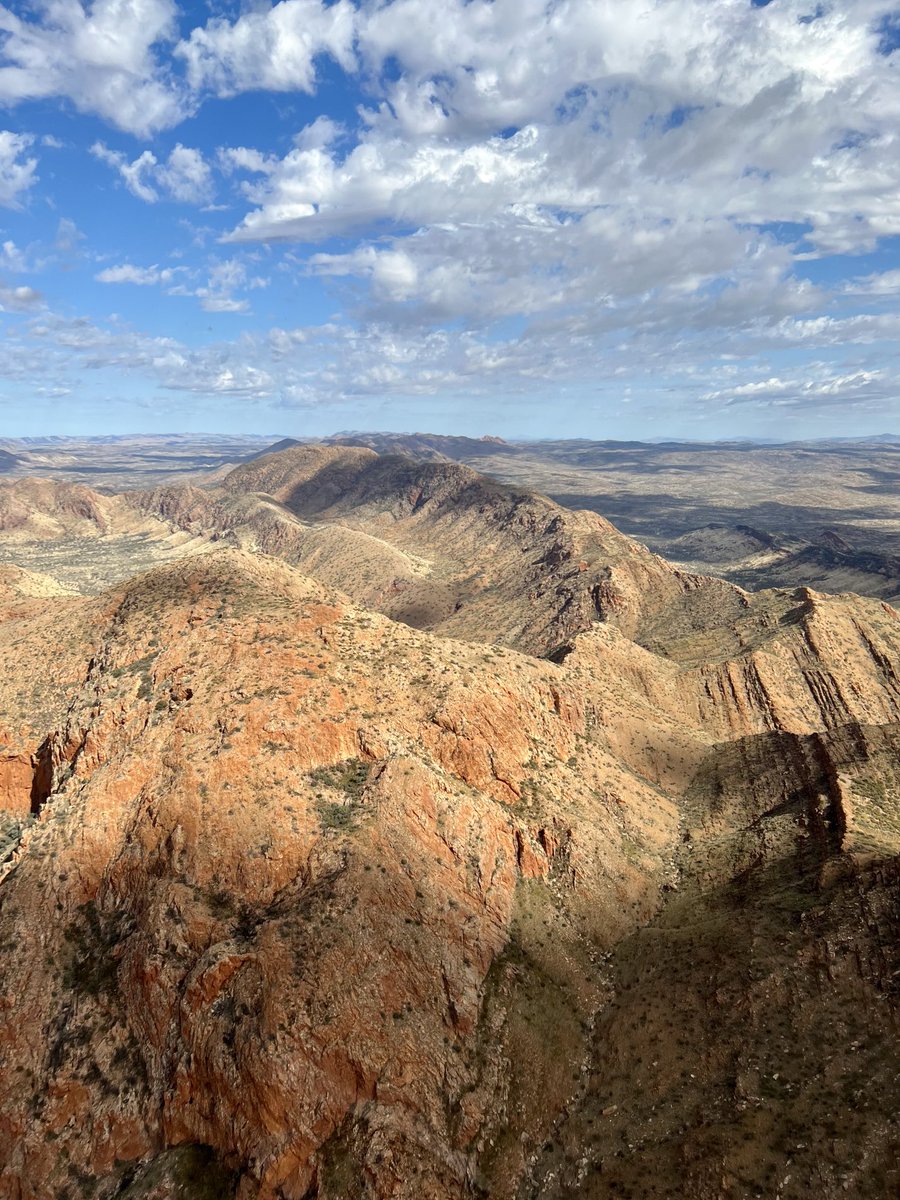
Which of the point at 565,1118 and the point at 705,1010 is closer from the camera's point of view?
the point at 565,1118

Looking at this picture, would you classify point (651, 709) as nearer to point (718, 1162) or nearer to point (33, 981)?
point (718, 1162)

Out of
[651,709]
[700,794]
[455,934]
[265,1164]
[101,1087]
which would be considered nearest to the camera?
[265,1164]

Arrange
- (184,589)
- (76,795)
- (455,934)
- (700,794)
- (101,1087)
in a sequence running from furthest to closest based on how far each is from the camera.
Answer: (184,589)
(700,794)
(76,795)
(455,934)
(101,1087)

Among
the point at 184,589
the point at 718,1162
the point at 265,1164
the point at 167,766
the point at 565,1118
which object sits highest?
the point at 184,589

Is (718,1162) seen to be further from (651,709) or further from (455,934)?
(651,709)

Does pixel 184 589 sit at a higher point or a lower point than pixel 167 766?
higher

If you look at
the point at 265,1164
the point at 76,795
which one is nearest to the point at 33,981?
the point at 76,795
